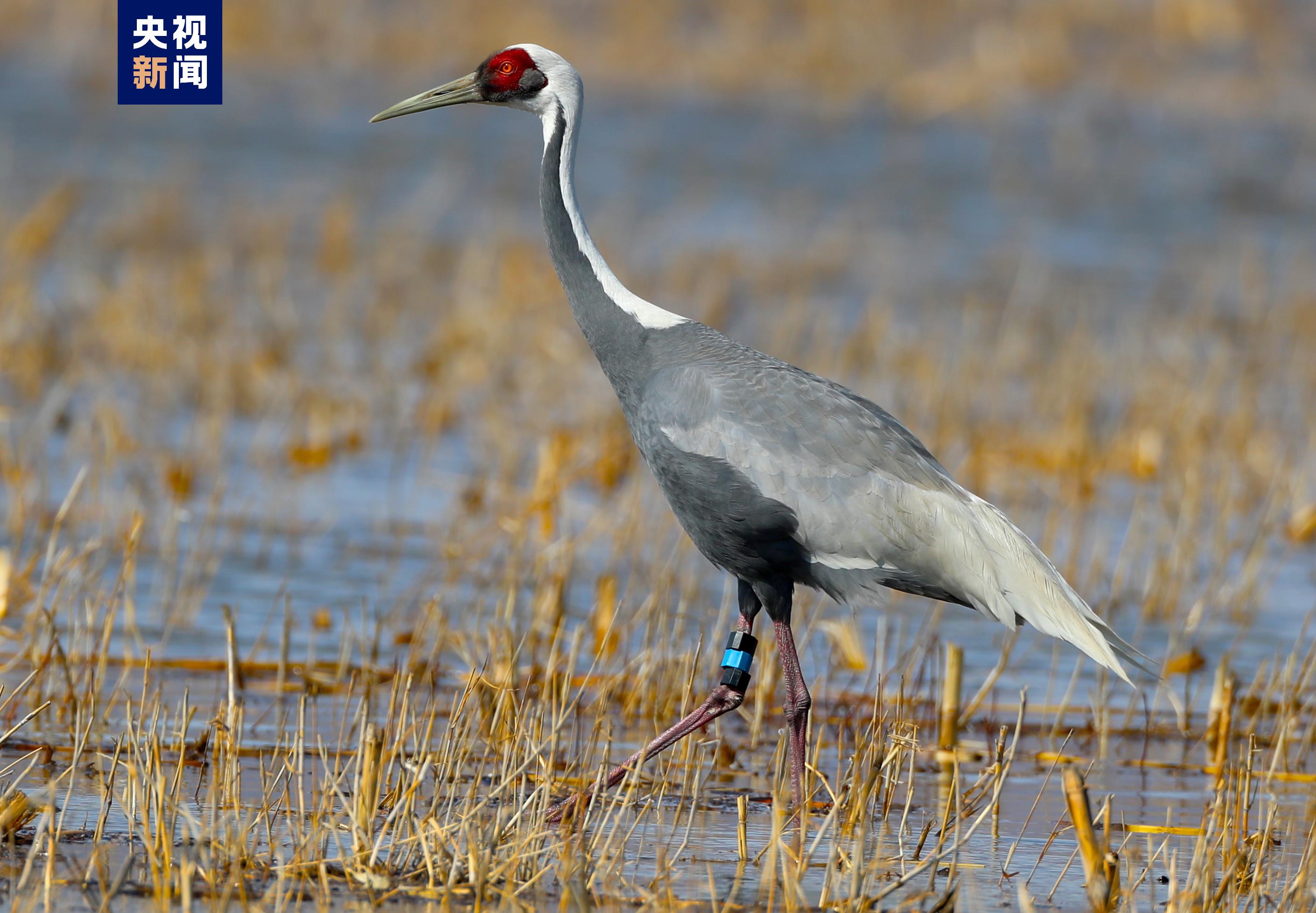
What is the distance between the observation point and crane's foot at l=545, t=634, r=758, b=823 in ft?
16.1

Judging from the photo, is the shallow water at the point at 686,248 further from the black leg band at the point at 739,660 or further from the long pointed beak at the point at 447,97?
the long pointed beak at the point at 447,97

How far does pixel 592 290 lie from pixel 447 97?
94cm

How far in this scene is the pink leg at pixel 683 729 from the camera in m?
4.75

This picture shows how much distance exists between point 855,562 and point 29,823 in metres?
2.22

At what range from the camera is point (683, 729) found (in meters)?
5.19

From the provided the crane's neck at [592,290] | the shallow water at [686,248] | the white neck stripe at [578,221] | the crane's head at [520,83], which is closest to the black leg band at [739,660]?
the shallow water at [686,248]

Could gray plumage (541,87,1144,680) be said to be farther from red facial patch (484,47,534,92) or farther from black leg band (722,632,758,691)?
red facial patch (484,47,534,92)

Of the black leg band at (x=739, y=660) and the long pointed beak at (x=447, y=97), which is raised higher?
the long pointed beak at (x=447, y=97)

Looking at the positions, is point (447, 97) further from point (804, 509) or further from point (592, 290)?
point (804, 509)

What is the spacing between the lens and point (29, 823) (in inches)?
178

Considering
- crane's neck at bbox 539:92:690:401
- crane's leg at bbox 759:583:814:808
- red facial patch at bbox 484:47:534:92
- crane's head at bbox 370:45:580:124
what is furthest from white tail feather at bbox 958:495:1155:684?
red facial patch at bbox 484:47:534:92

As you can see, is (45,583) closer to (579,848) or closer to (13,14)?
(579,848)

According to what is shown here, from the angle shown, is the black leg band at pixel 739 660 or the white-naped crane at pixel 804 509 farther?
the black leg band at pixel 739 660

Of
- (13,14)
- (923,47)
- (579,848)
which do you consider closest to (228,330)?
(579,848)
